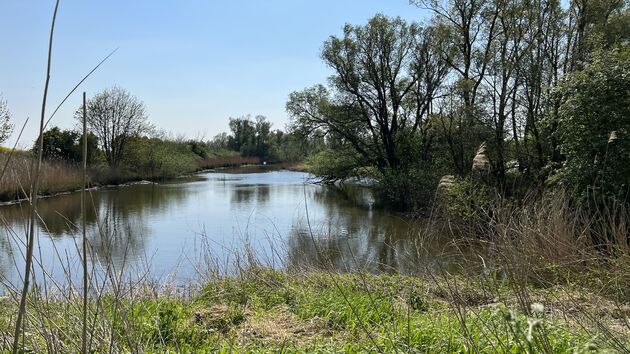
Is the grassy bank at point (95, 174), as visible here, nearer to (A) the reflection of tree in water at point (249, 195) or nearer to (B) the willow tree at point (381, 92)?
(A) the reflection of tree in water at point (249, 195)

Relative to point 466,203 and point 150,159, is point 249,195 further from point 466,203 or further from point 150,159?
point 466,203

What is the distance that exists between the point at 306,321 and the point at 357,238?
27.9ft

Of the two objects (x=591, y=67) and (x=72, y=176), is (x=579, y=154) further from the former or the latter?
(x=72, y=176)

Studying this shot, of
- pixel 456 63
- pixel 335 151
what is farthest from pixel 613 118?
pixel 335 151

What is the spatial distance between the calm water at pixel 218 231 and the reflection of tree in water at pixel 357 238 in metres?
0.03

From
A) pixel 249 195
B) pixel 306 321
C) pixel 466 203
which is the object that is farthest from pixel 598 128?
pixel 249 195

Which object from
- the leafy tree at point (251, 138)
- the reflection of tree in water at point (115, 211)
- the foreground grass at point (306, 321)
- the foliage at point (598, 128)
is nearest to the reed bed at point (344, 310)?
the foreground grass at point (306, 321)

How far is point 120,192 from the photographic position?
24797mm

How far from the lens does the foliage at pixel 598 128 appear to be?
7.82 metres

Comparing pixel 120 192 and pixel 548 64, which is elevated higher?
pixel 548 64

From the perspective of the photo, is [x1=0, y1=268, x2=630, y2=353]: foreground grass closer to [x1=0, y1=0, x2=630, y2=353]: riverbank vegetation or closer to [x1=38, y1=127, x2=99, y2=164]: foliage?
[x1=0, y1=0, x2=630, y2=353]: riverbank vegetation

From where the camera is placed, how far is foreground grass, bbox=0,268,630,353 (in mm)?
2199

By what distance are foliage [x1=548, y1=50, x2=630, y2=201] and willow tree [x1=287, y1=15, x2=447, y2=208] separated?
42.6ft

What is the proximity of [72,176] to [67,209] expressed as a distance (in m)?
7.14
